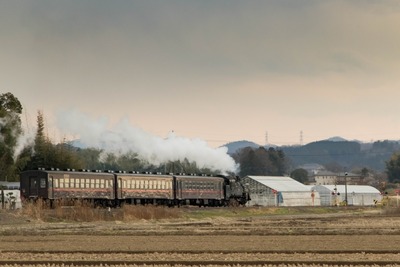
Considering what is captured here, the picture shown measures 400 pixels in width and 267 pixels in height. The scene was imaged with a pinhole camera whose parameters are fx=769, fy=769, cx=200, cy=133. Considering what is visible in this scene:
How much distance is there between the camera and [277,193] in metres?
124

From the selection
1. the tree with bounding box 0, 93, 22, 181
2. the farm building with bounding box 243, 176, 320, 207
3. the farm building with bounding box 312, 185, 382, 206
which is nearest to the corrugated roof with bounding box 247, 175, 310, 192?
the farm building with bounding box 243, 176, 320, 207

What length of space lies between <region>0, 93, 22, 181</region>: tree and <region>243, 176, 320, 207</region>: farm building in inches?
1474

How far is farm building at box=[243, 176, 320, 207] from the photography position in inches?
4862

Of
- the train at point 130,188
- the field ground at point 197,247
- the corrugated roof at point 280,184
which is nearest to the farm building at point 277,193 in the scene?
the corrugated roof at point 280,184

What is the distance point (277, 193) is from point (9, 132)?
44.8m

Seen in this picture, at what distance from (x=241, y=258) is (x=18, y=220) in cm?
3092

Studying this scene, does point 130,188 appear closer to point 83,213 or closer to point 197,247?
point 83,213

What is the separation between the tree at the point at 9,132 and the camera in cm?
10031

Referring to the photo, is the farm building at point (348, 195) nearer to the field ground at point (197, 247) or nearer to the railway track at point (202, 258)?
the field ground at point (197, 247)

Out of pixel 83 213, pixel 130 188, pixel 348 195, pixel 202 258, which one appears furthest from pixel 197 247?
pixel 348 195

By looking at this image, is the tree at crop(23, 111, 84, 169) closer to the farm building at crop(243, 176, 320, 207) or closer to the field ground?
the farm building at crop(243, 176, 320, 207)

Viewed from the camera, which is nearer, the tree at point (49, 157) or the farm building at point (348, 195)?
the tree at point (49, 157)

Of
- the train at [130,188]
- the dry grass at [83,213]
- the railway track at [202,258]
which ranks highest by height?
the train at [130,188]

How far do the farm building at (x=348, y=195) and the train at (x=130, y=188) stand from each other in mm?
46038
